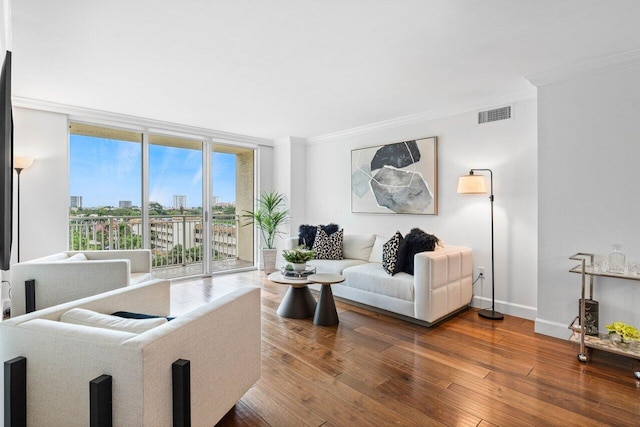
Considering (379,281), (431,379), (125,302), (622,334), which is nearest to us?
(125,302)

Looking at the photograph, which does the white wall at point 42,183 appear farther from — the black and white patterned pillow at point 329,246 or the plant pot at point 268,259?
the black and white patterned pillow at point 329,246

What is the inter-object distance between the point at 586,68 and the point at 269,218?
4.67m

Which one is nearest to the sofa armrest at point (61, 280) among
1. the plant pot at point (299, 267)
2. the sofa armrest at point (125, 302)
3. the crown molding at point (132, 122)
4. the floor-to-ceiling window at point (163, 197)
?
the sofa armrest at point (125, 302)

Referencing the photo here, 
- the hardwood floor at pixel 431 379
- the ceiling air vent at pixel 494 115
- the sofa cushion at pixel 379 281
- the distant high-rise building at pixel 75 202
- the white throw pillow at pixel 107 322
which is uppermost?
the ceiling air vent at pixel 494 115

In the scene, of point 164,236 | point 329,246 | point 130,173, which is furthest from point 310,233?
point 130,173

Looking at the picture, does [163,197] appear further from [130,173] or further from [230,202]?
[230,202]

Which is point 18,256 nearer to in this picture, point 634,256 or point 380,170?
point 380,170

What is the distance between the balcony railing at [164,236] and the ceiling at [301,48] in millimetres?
1758

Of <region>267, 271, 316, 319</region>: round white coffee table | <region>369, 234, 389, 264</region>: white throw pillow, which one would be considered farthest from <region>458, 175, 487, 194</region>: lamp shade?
<region>267, 271, 316, 319</region>: round white coffee table

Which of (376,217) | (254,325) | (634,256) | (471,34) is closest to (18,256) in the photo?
(254,325)

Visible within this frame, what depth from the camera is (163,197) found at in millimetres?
5266

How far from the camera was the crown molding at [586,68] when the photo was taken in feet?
8.79

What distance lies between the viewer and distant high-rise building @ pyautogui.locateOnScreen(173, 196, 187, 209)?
5413mm

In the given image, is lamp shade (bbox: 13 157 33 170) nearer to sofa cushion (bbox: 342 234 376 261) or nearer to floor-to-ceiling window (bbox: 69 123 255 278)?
floor-to-ceiling window (bbox: 69 123 255 278)
